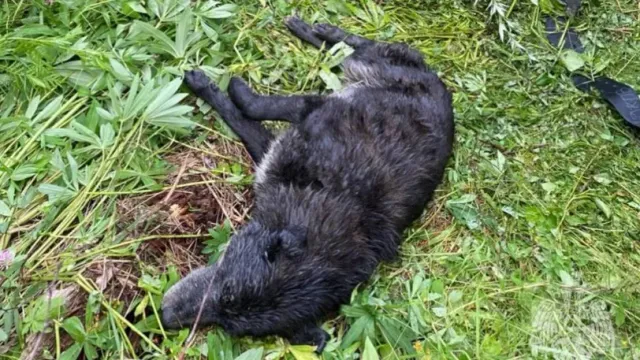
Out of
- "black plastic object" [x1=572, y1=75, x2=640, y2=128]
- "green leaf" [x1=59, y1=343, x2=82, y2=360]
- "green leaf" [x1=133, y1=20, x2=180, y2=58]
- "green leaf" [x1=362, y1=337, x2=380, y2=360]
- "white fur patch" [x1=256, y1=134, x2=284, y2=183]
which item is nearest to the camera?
"green leaf" [x1=59, y1=343, x2=82, y2=360]

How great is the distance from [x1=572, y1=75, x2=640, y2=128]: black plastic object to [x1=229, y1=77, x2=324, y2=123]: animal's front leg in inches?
80.5

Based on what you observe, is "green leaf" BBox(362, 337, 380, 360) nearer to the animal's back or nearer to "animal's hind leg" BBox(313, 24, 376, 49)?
the animal's back

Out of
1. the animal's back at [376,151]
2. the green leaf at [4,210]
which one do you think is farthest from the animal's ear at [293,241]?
the green leaf at [4,210]

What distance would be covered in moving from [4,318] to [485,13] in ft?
12.5

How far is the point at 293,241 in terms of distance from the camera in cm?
357

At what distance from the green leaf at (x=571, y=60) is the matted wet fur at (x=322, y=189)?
1.19 meters

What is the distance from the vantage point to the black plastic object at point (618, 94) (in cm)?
490

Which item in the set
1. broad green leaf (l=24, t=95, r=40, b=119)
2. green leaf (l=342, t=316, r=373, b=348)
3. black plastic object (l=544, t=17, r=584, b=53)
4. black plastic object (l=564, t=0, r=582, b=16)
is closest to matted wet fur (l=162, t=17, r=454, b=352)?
green leaf (l=342, t=316, r=373, b=348)

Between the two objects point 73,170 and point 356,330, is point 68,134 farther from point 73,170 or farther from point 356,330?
point 356,330

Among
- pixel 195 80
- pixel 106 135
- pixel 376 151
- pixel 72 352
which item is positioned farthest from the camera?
pixel 195 80

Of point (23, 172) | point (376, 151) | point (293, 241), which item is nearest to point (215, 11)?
point (376, 151)

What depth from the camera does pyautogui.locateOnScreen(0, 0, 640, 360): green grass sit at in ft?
11.6

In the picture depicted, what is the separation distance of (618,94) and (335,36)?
6.66ft

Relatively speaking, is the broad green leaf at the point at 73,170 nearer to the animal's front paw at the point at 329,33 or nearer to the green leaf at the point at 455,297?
the animal's front paw at the point at 329,33
